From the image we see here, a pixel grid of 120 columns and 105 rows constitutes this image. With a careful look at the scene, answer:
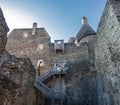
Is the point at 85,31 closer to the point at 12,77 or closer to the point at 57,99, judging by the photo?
the point at 57,99

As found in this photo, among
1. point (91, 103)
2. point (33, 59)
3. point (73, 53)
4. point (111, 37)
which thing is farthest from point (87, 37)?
point (111, 37)

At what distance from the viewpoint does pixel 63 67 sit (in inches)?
738

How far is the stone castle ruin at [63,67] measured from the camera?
6465mm

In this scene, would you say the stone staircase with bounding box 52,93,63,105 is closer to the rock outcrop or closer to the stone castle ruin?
the stone castle ruin

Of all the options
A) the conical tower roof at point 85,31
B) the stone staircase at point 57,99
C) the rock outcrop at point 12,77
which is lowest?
the stone staircase at point 57,99

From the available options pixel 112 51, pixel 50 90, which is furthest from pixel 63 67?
pixel 112 51

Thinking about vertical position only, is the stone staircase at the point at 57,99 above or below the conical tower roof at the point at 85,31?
below

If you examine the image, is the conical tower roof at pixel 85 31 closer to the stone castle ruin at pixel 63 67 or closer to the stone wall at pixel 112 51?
the stone castle ruin at pixel 63 67

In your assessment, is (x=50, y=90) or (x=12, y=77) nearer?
(x=12, y=77)

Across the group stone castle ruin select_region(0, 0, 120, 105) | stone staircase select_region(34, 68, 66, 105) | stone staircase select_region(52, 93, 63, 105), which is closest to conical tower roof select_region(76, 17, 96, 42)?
stone castle ruin select_region(0, 0, 120, 105)

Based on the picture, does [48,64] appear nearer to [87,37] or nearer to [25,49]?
[25,49]

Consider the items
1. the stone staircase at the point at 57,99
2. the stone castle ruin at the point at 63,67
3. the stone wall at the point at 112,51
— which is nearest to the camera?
the stone castle ruin at the point at 63,67

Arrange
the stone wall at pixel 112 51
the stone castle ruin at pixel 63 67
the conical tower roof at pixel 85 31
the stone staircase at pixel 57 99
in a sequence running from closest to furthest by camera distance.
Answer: the stone castle ruin at pixel 63 67 < the stone wall at pixel 112 51 < the stone staircase at pixel 57 99 < the conical tower roof at pixel 85 31

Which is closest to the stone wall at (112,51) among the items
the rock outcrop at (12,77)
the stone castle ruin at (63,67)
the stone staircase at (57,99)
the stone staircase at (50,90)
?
the stone castle ruin at (63,67)
